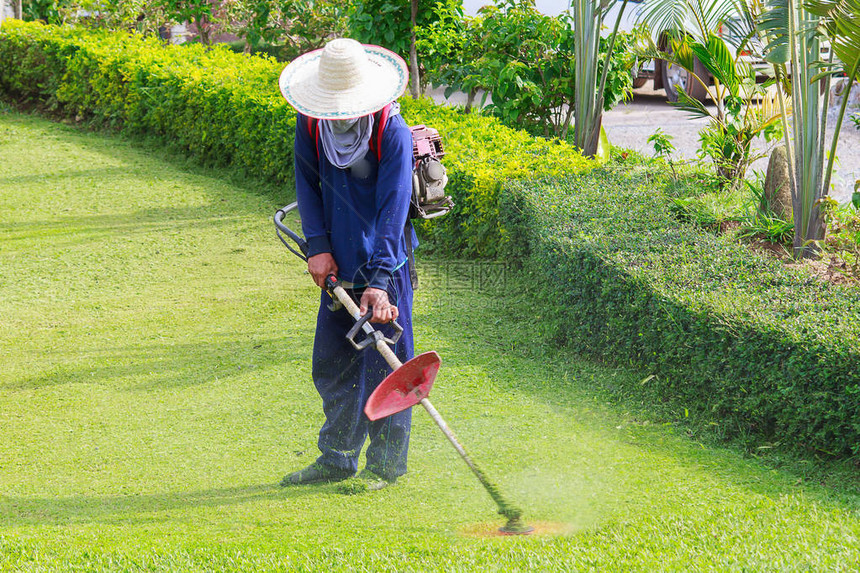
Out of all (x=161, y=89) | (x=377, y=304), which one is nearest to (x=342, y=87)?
(x=377, y=304)

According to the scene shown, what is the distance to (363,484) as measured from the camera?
4008 mm

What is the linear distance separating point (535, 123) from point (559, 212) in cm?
298

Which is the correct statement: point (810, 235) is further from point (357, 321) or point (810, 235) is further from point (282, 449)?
point (282, 449)

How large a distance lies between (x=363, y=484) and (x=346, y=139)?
4.93 ft

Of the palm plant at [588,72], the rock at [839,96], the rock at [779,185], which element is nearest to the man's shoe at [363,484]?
the rock at [779,185]

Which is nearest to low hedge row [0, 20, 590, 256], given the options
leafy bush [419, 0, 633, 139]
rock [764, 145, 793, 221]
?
leafy bush [419, 0, 633, 139]

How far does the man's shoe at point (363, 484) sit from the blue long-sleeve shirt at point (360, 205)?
2.97 ft

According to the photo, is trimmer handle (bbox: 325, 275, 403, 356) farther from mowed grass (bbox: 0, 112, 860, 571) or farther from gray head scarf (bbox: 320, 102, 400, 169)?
mowed grass (bbox: 0, 112, 860, 571)

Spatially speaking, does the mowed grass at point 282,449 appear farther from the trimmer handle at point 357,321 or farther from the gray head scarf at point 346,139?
the gray head scarf at point 346,139

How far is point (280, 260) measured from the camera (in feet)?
23.1

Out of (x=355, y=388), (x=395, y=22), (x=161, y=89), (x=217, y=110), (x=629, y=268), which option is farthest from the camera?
(x=161, y=89)

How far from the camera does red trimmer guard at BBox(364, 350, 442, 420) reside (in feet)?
11.3

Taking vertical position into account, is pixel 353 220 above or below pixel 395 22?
below

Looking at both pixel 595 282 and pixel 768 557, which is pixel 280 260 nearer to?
pixel 595 282
